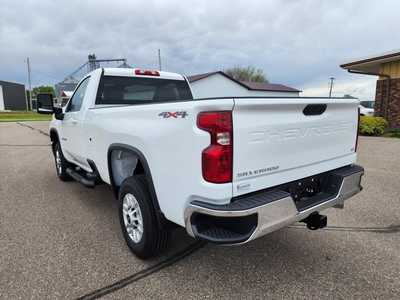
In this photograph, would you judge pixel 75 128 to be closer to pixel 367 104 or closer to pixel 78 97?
pixel 78 97

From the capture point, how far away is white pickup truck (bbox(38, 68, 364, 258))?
205 centimetres

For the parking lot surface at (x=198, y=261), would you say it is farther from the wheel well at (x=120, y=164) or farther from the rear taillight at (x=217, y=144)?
the rear taillight at (x=217, y=144)

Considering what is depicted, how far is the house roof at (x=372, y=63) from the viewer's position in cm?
1310

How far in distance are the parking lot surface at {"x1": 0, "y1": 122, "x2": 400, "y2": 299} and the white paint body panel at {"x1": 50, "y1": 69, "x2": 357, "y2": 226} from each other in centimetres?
73

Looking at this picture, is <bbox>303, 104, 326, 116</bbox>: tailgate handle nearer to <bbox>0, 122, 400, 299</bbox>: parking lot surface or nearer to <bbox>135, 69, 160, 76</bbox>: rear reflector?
<bbox>0, 122, 400, 299</bbox>: parking lot surface

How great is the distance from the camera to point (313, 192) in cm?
277

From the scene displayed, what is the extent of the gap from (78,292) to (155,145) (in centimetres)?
137

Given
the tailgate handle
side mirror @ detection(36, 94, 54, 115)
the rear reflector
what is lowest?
the tailgate handle

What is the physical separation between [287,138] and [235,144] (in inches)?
21.5

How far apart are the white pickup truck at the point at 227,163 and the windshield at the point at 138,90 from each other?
65 centimetres

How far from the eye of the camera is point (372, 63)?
14.3m

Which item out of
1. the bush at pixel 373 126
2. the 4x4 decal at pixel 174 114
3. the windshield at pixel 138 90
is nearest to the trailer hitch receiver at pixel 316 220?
the 4x4 decal at pixel 174 114

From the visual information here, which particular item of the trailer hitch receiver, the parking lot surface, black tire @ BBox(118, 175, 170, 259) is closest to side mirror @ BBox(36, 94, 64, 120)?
the parking lot surface

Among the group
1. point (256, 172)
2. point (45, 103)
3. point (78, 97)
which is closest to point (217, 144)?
point (256, 172)
